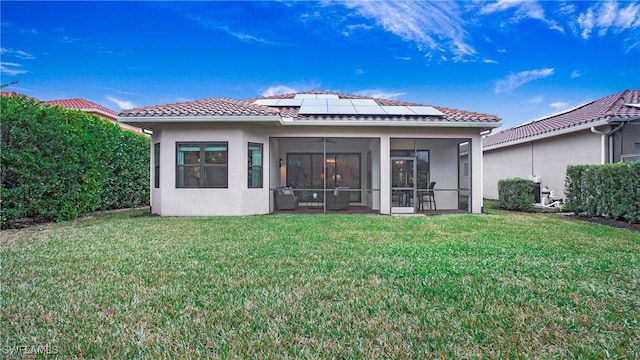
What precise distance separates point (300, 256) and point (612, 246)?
17.6 feet

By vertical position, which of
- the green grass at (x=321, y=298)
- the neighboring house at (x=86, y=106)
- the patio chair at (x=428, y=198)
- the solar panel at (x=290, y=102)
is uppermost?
the neighboring house at (x=86, y=106)

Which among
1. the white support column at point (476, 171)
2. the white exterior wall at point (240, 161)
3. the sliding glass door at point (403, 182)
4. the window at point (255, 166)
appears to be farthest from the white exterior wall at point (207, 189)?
the white support column at point (476, 171)

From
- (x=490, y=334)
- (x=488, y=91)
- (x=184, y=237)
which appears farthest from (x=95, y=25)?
(x=488, y=91)

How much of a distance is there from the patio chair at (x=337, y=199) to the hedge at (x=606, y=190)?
7.32 meters

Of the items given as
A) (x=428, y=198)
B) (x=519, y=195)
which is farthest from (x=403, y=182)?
(x=519, y=195)

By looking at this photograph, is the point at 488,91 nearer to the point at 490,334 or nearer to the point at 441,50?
the point at 441,50

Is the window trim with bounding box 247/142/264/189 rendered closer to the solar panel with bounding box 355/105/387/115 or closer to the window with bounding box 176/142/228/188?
the window with bounding box 176/142/228/188

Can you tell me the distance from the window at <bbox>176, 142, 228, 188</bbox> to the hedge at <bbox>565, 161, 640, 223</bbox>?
431 inches

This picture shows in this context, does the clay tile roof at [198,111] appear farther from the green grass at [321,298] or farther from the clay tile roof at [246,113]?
the green grass at [321,298]

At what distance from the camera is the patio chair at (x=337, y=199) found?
12448mm

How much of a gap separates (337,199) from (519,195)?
22.7ft

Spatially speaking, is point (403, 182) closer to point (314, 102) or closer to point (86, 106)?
point (314, 102)

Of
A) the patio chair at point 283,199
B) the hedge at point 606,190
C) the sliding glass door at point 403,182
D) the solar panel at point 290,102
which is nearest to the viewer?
the hedge at point 606,190

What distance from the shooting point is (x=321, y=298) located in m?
3.31
